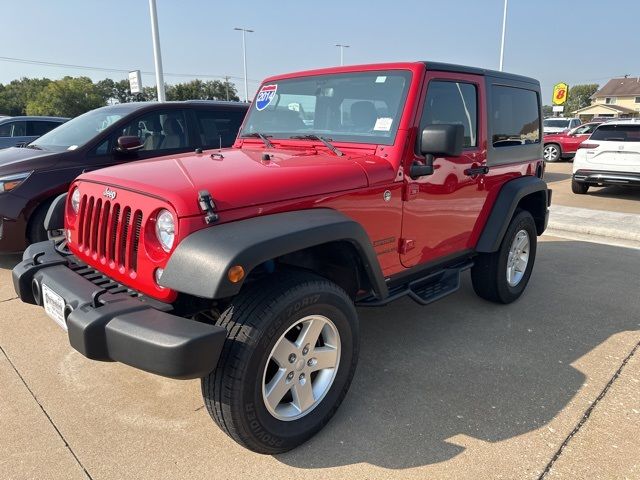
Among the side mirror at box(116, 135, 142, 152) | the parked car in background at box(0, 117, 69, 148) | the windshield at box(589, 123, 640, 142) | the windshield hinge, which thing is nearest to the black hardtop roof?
the windshield hinge

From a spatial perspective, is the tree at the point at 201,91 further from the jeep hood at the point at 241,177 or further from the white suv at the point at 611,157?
the jeep hood at the point at 241,177

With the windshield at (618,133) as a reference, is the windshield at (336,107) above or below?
→ above

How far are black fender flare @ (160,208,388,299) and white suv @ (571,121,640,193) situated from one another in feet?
31.1

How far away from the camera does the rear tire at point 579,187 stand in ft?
34.6

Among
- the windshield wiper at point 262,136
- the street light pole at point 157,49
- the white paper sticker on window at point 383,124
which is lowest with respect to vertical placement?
the windshield wiper at point 262,136

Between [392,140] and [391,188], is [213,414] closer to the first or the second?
[391,188]

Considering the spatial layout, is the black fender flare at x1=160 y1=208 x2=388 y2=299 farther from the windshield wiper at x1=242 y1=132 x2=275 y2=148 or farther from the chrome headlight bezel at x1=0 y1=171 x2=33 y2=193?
the chrome headlight bezel at x1=0 y1=171 x2=33 y2=193

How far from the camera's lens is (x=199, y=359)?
185cm

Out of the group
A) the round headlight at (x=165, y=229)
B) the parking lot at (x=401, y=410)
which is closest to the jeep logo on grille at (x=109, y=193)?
the round headlight at (x=165, y=229)

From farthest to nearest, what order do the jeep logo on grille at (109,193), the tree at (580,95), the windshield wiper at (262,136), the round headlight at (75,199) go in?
the tree at (580,95) → the windshield wiper at (262,136) → the round headlight at (75,199) → the jeep logo on grille at (109,193)

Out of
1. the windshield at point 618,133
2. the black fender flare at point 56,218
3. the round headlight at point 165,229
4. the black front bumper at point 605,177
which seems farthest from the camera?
the windshield at point 618,133

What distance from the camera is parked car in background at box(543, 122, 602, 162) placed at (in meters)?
17.8

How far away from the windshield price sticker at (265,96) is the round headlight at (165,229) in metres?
1.87

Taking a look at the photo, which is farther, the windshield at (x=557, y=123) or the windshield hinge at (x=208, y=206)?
the windshield at (x=557, y=123)
